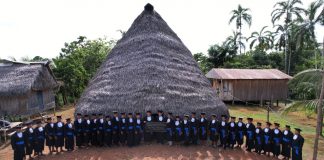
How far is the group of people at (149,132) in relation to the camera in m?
11.4

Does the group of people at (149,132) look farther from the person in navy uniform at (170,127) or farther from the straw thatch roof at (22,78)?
the straw thatch roof at (22,78)

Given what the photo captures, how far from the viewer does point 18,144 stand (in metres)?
10.3

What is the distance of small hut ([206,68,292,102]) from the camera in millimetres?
25328

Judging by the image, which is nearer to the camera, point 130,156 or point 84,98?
point 130,156

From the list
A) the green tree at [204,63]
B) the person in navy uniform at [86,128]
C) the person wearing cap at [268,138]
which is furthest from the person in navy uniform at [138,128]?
the green tree at [204,63]

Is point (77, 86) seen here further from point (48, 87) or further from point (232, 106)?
point (232, 106)

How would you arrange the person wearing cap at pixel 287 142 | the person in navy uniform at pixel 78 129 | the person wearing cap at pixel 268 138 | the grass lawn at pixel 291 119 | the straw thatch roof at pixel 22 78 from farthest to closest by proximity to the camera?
the straw thatch roof at pixel 22 78, the grass lawn at pixel 291 119, the person in navy uniform at pixel 78 129, the person wearing cap at pixel 268 138, the person wearing cap at pixel 287 142

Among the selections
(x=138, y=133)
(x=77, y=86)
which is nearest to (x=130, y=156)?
(x=138, y=133)

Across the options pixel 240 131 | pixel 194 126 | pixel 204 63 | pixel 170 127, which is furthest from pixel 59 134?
pixel 204 63

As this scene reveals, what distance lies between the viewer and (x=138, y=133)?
12.2 metres

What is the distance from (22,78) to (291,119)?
1921cm

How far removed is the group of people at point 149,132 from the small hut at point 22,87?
9168mm

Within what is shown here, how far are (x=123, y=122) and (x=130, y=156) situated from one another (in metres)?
1.62

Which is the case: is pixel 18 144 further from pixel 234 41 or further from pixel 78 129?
pixel 234 41
